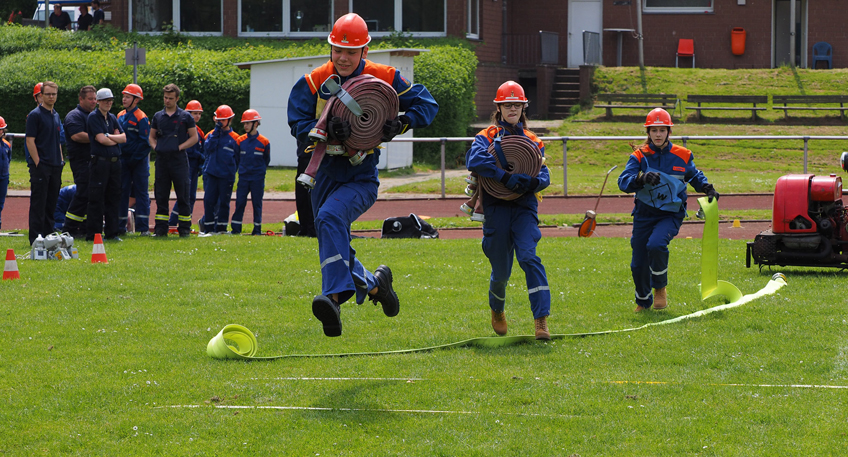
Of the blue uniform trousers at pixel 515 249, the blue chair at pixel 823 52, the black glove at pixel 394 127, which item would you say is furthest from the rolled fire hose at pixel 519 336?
the blue chair at pixel 823 52

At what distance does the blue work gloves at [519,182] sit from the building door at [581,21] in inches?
1126

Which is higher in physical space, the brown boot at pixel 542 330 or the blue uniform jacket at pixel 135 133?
the blue uniform jacket at pixel 135 133

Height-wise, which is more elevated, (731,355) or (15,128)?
(15,128)

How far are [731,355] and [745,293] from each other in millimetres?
3099

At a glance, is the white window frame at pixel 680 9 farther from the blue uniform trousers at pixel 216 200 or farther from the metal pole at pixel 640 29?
the blue uniform trousers at pixel 216 200

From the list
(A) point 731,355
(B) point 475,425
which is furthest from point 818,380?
(B) point 475,425

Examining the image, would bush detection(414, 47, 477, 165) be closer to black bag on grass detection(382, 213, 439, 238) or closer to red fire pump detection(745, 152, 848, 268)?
black bag on grass detection(382, 213, 439, 238)

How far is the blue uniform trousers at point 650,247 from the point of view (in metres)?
8.81

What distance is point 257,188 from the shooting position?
51.5ft

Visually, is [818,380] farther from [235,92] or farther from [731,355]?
[235,92]

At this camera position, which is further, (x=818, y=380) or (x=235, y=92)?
(x=235, y=92)

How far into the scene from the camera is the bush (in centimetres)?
2703

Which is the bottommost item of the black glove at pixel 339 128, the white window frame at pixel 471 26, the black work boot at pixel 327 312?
the black work boot at pixel 327 312

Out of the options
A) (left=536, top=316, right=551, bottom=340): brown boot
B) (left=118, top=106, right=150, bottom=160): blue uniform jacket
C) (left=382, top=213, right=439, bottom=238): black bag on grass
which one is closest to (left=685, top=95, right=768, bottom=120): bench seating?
(left=382, top=213, right=439, bottom=238): black bag on grass
